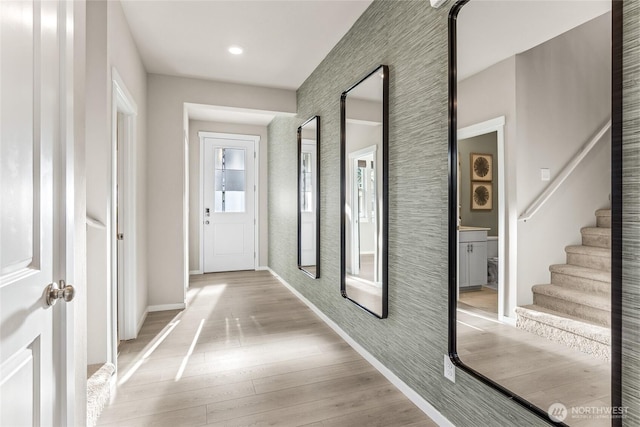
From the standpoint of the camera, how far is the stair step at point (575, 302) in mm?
1014

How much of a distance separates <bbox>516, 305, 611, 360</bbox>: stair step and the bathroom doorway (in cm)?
12

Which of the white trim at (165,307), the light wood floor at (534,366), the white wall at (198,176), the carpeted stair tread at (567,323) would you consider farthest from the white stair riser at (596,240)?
the white wall at (198,176)

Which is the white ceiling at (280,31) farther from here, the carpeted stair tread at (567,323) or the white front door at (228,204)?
the white front door at (228,204)

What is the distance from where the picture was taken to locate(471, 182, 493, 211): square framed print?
1.46m

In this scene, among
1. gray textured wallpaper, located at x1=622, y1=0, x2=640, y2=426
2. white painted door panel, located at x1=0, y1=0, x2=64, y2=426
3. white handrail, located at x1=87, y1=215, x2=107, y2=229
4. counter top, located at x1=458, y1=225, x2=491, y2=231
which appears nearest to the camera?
white painted door panel, located at x1=0, y1=0, x2=64, y2=426

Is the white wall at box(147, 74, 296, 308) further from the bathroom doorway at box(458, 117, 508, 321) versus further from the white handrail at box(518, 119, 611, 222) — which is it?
the white handrail at box(518, 119, 611, 222)

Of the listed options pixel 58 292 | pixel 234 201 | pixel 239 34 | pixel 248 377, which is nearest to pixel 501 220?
pixel 58 292

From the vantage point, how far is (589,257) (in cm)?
106

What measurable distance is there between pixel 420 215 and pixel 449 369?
2.67 feet

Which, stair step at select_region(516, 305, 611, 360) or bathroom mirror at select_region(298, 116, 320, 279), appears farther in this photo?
bathroom mirror at select_region(298, 116, 320, 279)

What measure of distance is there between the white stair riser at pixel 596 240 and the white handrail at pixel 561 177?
19 centimetres

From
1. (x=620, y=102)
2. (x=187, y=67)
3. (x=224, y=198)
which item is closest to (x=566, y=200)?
(x=620, y=102)

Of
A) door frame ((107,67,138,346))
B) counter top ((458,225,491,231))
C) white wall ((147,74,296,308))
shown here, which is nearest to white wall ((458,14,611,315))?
counter top ((458,225,491,231))

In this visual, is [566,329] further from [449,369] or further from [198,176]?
[198,176]
